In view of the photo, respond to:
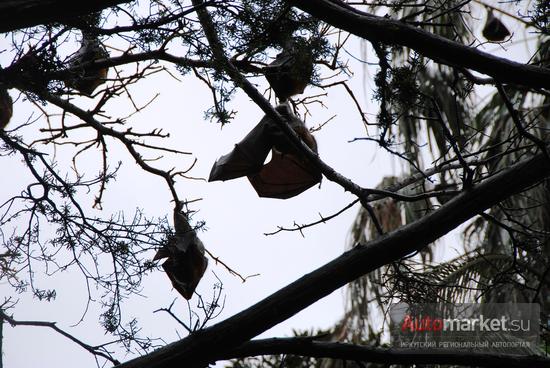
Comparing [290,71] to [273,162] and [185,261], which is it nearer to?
[273,162]

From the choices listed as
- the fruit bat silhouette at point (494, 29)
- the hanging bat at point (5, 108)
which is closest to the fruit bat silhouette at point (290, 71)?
the hanging bat at point (5, 108)

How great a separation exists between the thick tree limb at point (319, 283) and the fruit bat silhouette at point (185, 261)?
89cm

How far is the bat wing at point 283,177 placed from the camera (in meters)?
3.52

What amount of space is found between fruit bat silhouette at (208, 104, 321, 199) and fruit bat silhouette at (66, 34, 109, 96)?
77 cm

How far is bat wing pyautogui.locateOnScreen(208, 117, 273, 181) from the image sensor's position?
343 cm

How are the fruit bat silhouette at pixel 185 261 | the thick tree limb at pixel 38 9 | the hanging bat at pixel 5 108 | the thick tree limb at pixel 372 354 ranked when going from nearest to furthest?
the thick tree limb at pixel 38 9 → the thick tree limb at pixel 372 354 → the hanging bat at pixel 5 108 → the fruit bat silhouette at pixel 185 261

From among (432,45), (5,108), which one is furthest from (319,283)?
(5,108)

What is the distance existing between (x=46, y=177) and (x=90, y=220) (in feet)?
1.05

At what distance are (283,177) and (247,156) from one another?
9.5 inches

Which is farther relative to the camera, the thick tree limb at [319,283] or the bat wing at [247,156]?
the bat wing at [247,156]

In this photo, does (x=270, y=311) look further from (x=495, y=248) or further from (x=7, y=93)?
(x=495, y=248)

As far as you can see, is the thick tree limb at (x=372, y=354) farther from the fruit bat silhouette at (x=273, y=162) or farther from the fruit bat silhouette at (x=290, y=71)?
the fruit bat silhouette at (x=290, y=71)

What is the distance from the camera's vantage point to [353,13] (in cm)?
222

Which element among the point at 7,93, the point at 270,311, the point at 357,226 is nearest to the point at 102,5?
the point at 270,311
